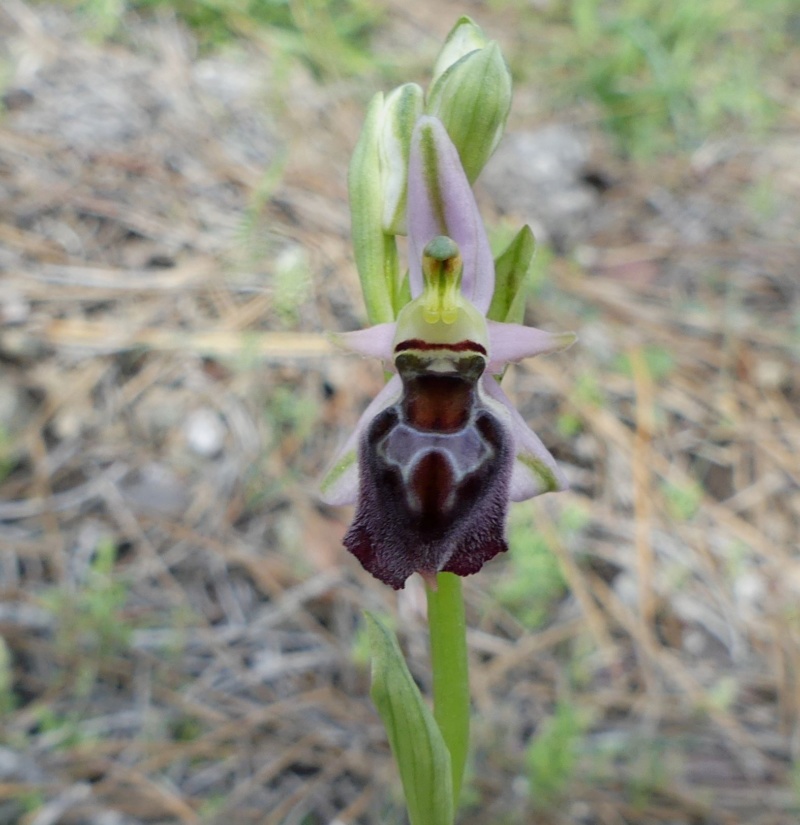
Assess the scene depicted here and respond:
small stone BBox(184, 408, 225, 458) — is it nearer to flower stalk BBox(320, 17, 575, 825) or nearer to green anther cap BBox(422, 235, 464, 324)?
flower stalk BBox(320, 17, 575, 825)

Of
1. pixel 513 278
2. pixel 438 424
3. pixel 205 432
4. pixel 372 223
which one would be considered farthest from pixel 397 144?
pixel 205 432

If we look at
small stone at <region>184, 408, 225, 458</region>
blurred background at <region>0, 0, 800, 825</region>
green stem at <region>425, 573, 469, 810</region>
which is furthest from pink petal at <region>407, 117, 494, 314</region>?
small stone at <region>184, 408, 225, 458</region>

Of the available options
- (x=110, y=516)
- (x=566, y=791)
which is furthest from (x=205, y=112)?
(x=566, y=791)

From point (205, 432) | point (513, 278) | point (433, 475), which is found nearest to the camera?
point (433, 475)

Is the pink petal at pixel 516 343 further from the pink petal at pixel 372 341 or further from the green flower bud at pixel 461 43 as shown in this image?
the green flower bud at pixel 461 43

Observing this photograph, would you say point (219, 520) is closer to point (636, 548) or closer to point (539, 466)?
point (636, 548)

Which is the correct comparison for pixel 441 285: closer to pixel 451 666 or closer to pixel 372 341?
pixel 372 341

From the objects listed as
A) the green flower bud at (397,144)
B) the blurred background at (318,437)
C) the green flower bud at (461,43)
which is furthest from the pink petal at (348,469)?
the blurred background at (318,437)
